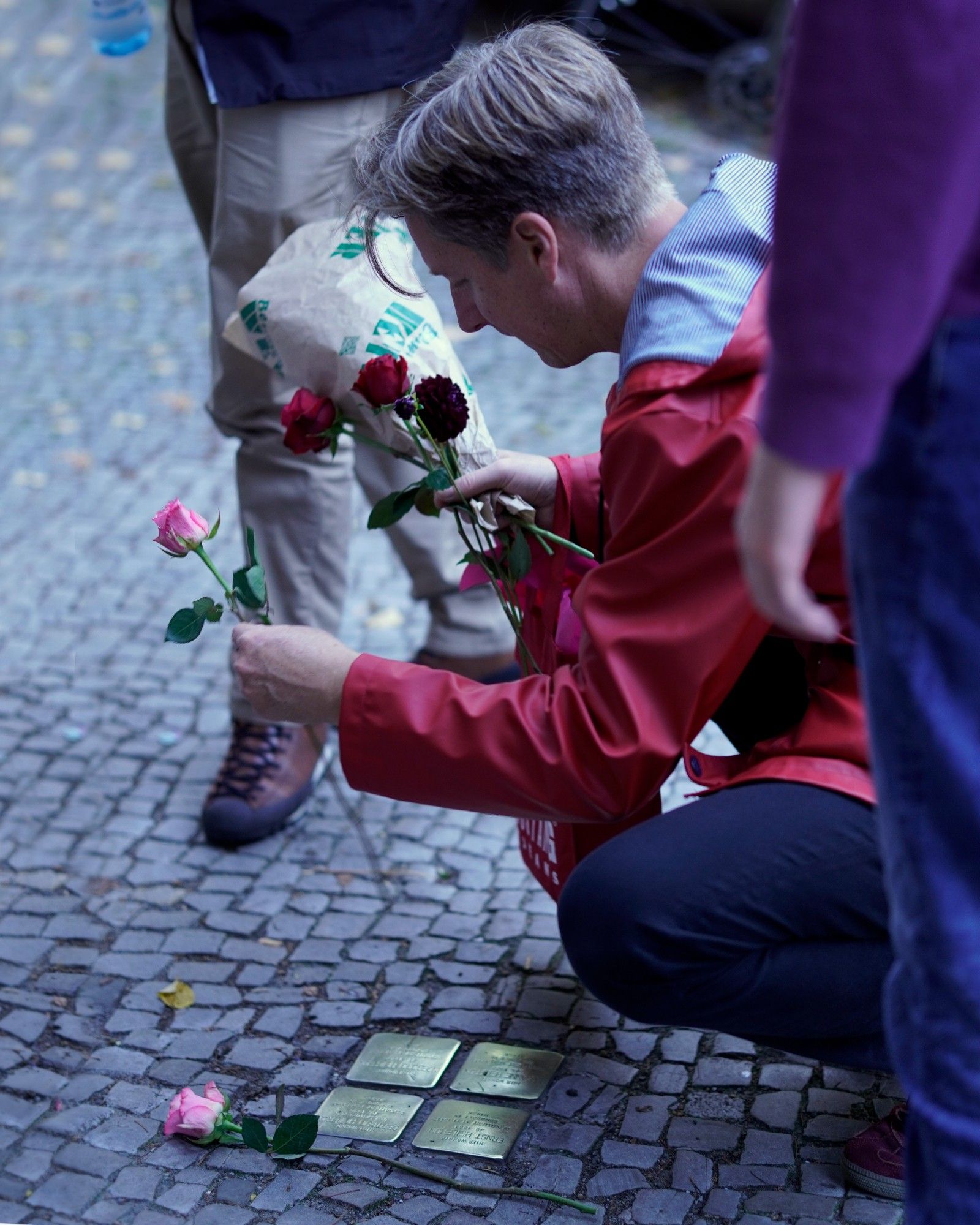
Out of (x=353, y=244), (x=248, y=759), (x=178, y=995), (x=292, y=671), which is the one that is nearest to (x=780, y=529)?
(x=292, y=671)

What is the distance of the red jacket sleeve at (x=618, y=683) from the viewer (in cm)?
165

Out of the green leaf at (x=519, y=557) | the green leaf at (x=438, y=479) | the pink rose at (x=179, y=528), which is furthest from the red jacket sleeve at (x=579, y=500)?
the pink rose at (x=179, y=528)

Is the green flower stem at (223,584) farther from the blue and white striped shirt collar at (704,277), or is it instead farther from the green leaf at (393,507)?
the blue and white striped shirt collar at (704,277)

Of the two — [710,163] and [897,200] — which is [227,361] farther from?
[710,163]

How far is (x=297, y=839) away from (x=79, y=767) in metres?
0.57

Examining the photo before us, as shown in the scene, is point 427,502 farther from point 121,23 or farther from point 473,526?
point 121,23

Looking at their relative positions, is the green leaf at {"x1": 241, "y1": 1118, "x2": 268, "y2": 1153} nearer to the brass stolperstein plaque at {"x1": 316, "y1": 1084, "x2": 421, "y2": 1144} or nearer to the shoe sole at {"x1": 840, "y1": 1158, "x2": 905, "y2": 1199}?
the brass stolperstein plaque at {"x1": 316, "y1": 1084, "x2": 421, "y2": 1144}

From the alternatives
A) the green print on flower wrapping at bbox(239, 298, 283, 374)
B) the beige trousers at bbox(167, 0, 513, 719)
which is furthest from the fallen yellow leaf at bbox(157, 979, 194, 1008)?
the green print on flower wrapping at bbox(239, 298, 283, 374)

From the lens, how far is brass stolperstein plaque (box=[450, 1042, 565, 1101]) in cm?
217

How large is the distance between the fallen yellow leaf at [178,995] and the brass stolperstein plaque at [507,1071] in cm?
51

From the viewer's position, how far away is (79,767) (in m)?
3.17

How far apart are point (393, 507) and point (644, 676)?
654mm

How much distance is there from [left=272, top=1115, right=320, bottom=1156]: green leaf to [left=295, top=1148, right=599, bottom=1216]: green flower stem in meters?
0.04

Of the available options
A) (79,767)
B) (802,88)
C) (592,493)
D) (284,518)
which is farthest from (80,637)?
(802,88)
